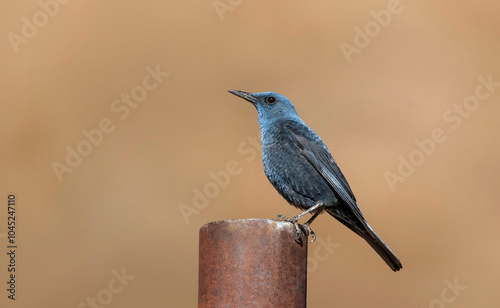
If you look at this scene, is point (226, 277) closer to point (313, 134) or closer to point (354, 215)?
point (354, 215)

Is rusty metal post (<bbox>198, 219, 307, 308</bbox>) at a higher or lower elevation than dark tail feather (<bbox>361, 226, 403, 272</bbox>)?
higher

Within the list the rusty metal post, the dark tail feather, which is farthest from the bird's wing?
the rusty metal post

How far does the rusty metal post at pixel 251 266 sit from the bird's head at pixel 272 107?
3.28 meters

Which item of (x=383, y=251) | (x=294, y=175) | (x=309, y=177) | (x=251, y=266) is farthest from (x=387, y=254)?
(x=251, y=266)

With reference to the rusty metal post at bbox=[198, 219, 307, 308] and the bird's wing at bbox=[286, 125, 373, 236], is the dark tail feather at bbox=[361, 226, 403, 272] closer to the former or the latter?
the bird's wing at bbox=[286, 125, 373, 236]

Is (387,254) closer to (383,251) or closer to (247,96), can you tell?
(383,251)

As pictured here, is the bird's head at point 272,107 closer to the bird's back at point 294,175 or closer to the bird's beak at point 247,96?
the bird's beak at point 247,96

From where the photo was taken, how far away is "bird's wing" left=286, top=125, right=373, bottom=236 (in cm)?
646

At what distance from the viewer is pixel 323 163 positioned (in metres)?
6.76

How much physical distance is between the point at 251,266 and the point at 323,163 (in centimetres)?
281

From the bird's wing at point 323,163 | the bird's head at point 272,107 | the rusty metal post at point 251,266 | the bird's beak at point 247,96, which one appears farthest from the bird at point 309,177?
the rusty metal post at point 251,266

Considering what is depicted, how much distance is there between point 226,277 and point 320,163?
9.25 ft

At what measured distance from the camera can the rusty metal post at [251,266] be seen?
4.10 m

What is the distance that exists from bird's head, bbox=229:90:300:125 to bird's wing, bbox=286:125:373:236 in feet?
1.50
